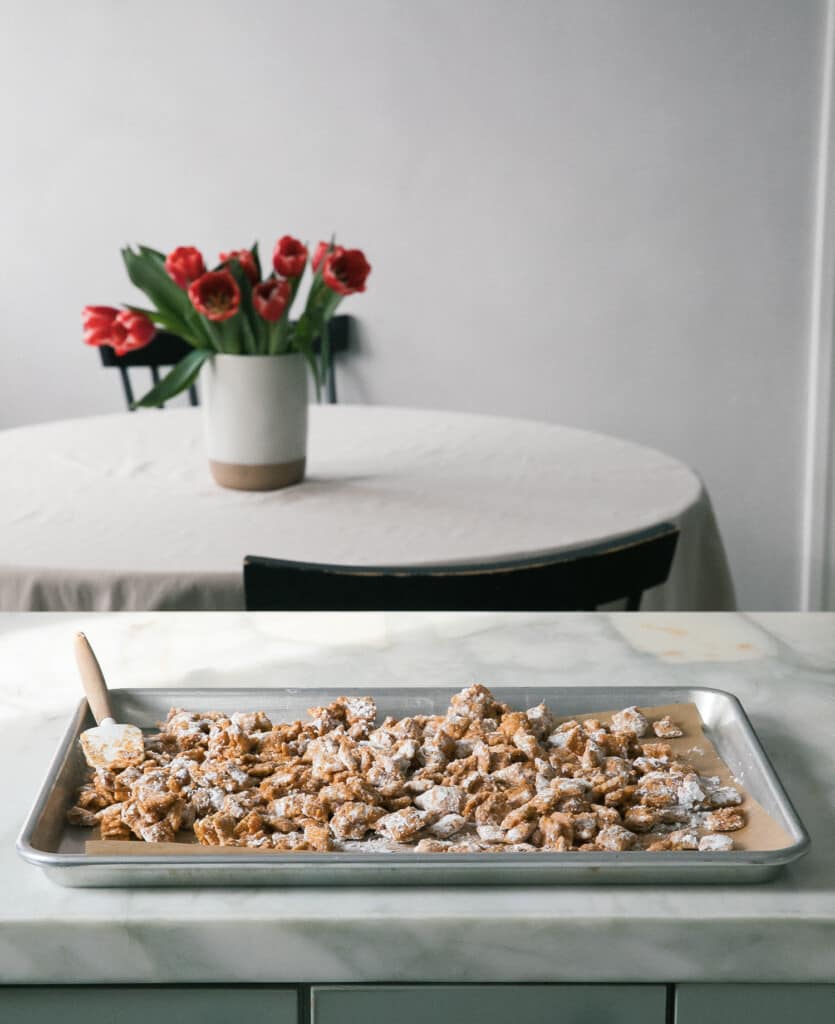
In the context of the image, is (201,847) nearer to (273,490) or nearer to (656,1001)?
(656,1001)

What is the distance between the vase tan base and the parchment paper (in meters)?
1.24

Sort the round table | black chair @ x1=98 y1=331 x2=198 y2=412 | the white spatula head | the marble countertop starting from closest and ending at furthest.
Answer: the marble countertop, the white spatula head, the round table, black chair @ x1=98 y1=331 x2=198 y2=412

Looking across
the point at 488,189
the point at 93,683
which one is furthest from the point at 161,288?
the point at 488,189

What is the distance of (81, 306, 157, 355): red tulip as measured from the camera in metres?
2.04

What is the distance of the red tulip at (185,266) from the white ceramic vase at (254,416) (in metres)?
0.14

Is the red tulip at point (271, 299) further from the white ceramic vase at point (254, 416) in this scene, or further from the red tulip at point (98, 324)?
the red tulip at point (98, 324)

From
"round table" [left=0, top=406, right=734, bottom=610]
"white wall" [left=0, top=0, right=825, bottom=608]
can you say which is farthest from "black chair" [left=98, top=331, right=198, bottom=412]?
"white wall" [left=0, top=0, right=825, bottom=608]

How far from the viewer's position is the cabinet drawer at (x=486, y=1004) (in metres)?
0.75

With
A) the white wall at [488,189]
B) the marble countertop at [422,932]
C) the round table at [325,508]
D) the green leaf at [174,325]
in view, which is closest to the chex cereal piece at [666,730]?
the marble countertop at [422,932]

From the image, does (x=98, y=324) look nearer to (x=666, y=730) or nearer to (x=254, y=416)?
(x=254, y=416)

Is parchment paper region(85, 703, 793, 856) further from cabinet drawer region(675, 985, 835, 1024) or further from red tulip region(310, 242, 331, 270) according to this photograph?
red tulip region(310, 242, 331, 270)

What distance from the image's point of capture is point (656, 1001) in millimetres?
752

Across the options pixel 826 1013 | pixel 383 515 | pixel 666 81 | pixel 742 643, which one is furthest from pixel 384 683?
pixel 666 81

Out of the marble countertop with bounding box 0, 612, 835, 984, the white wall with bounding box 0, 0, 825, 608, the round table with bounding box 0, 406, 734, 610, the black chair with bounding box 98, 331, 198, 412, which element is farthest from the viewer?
the white wall with bounding box 0, 0, 825, 608
